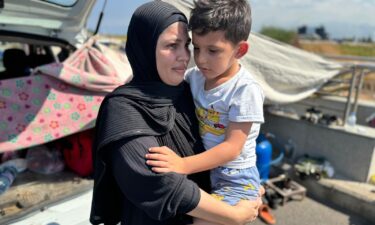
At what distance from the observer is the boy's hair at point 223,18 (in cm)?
106

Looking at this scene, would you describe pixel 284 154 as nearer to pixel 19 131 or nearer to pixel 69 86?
pixel 69 86

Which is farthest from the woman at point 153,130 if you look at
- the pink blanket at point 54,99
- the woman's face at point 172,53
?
the pink blanket at point 54,99

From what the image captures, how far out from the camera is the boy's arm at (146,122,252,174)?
973mm

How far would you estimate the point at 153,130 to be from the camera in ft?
3.41

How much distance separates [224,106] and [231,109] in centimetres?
4

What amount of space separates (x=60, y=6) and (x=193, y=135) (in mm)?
2304

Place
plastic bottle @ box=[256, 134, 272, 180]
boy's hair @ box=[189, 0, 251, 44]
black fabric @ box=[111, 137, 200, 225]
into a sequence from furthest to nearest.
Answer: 1. plastic bottle @ box=[256, 134, 272, 180]
2. boy's hair @ box=[189, 0, 251, 44]
3. black fabric @ box=[111, 137, 200, 225]

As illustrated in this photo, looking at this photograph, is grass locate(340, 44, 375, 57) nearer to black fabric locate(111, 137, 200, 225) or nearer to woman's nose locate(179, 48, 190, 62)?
woman's nose locate(179, 48, 190, 62)

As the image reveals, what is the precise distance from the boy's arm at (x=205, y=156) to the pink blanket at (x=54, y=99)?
1901mm

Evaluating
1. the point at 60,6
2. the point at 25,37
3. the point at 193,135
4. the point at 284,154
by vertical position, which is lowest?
the point at 284,154

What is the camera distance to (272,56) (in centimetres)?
370

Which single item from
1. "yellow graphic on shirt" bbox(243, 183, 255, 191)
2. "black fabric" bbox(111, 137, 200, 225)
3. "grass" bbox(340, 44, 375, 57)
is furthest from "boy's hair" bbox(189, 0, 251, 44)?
"grass" bbox(340, 44, 375, 57)

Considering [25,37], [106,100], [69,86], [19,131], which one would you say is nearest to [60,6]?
[25,37]

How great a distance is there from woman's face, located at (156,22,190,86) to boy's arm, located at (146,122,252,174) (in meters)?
0.27
